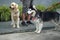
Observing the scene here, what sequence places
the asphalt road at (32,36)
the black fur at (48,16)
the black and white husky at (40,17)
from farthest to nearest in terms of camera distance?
the black fur at (48,16), the black and white husky at (40,17), the asphalt road at (32,36)

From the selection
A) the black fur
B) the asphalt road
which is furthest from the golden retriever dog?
the black fur

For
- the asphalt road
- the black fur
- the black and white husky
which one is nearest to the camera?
the asphalt road

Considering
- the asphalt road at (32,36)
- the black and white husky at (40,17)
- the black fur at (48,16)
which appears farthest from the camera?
the black fur at (48,16)

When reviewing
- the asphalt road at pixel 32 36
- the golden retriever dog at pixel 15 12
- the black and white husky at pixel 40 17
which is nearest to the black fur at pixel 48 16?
the black and white husky at pixel 40 17

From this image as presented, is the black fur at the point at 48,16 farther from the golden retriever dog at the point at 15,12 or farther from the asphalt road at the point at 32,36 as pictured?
the golden retriever dog at the point at 15,12

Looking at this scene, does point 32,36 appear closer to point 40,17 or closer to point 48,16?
point 40,17

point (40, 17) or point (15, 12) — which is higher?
point (15, 12)

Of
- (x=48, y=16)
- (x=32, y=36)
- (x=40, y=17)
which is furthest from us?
(x=48, y=16)

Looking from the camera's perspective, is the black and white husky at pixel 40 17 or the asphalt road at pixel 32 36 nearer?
the asphalt road at pixel 32 36

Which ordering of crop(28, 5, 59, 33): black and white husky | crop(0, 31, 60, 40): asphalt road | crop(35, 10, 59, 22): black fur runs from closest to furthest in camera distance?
crop(0, 31, 60, 40): asphalt road, crop(28, 5, 59, 33): black and white husky, crop(35, 10, 59, 22): black fur

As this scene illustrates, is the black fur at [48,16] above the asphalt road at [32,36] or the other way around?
above

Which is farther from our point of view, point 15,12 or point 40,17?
point 15,12

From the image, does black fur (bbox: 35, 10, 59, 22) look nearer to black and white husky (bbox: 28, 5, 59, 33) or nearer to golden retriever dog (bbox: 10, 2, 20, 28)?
black and white husky (bbox: 28, 5, 59, 33)

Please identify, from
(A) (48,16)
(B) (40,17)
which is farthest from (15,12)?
(A) (48,16)
